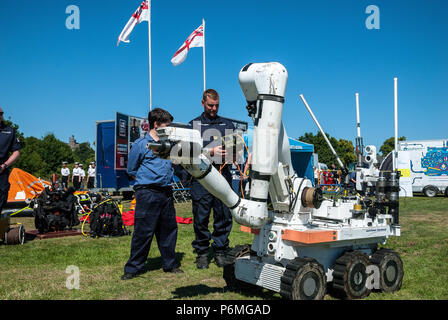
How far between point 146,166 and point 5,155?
9.74 feet

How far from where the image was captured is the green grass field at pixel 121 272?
398cm

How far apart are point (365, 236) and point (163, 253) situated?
260cm

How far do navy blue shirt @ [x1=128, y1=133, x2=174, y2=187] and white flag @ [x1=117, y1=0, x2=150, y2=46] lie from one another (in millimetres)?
13559

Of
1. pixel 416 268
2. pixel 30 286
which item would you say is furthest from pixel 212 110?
pixel 416 268

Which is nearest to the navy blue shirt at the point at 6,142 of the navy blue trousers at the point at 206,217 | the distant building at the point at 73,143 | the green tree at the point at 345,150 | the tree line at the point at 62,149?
the navy blue trousers at the point at 206,217

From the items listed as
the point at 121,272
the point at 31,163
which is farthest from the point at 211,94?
the point at 31,163

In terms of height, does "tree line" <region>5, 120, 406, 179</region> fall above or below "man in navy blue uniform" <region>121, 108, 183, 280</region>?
above

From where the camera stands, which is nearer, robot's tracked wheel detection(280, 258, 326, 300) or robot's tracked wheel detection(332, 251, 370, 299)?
robot's tracked wheel detection(280, 258, 326, 300)

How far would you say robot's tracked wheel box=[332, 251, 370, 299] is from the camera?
146 inches

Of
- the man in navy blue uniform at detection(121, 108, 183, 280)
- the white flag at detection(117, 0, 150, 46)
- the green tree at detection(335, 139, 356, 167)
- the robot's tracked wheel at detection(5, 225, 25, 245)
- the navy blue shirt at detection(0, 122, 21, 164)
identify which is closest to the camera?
the man in navy blue uniform at detection(121, 108, 183, 280)

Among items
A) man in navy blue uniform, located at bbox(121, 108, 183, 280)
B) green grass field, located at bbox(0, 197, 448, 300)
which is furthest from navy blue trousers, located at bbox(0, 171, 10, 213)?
man in navy blue uniform, located at bbox(121, 108, 183, 280)

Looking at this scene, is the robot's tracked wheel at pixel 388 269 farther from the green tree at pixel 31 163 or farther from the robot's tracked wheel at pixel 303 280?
the green tree at pixel 31 163

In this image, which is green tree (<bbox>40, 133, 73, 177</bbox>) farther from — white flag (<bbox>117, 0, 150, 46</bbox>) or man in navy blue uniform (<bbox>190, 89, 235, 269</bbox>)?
man in navy blue uniform (<bbox>190, 89, 235, 269</bbox>)

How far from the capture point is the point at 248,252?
4.16 metres
